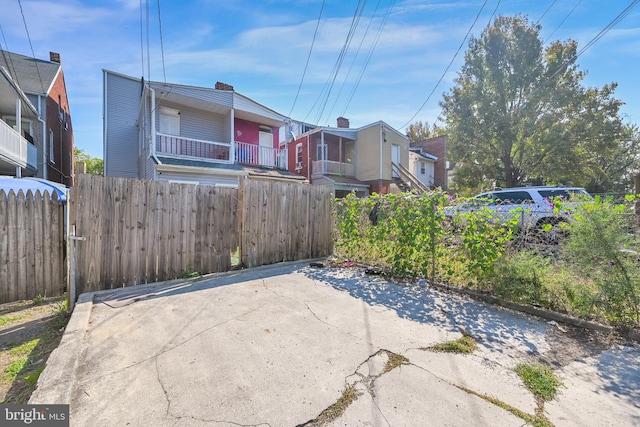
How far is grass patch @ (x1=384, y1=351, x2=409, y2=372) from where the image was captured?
2.42 meters

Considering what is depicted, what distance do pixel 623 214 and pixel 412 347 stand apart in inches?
117

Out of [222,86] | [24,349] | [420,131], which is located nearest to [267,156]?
[222,86]

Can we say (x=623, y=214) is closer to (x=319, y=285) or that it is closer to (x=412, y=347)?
(x=412, y=347)

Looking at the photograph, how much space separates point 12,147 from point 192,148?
18.7ft

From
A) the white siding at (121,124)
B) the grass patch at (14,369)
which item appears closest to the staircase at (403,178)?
the white siding at (121,124)

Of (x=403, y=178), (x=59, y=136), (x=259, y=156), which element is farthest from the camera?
(x=403, y=178)

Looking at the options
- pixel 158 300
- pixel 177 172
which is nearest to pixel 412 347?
pixel 158 300

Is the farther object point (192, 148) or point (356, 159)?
point (356, 159)

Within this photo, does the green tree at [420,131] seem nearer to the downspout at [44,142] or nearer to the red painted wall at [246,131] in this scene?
the red painted wall at [246,131]

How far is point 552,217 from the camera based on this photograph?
13.4 feet

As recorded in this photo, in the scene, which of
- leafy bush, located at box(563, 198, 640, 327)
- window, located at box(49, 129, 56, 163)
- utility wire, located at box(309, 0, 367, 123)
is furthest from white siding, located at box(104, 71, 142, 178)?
leafy bush, located at box(563, 198, 640, 327)

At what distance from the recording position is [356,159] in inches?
754

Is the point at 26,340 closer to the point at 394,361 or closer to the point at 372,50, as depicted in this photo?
the point at 394,361

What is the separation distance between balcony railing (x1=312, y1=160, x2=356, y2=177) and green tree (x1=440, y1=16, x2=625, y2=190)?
800 centimetres
